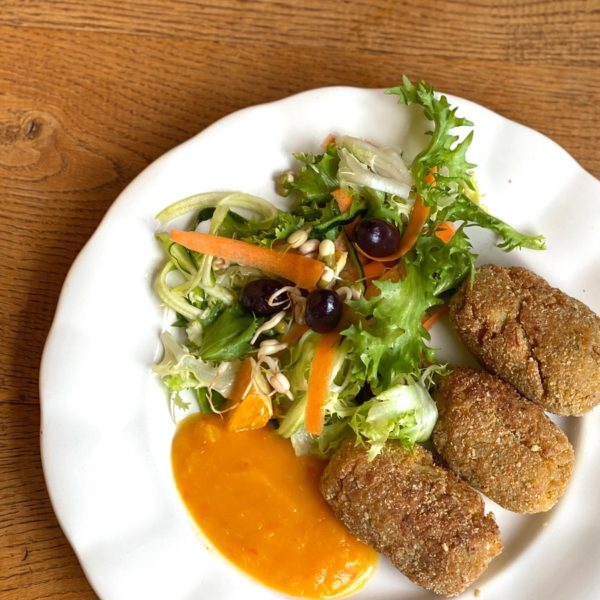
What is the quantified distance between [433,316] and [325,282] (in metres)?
0.54

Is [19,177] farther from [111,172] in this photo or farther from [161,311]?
[161,311]

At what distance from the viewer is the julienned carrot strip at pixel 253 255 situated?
2.85m

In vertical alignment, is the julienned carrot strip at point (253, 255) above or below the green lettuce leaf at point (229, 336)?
above

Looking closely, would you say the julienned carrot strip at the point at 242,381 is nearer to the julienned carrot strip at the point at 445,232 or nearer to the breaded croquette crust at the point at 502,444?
the breaded croquette crust at the point at 502,444

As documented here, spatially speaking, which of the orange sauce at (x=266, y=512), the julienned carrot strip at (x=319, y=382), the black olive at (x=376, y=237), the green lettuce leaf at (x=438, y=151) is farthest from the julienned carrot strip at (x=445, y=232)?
the orange sauce at (x=266, y=512)

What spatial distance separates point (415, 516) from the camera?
9.09 ft

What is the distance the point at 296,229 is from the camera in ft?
9.59

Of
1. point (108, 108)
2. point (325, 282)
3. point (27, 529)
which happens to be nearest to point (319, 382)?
point (325, 282)

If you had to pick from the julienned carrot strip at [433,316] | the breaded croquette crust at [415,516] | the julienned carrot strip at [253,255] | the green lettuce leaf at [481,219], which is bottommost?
the breaded croquette crust at [415,516]

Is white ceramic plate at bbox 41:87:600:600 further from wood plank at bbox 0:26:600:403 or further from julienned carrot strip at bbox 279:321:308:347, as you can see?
julienned carrot strip at bbox 279:321:308:347

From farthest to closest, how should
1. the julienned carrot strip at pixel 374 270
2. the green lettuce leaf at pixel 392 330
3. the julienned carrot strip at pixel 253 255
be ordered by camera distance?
1. the julienned carrot strip at pixel 374 270
2. the julienned carrot strip at pixel 253 255
3. the green lettuce leaf at pixel 392 330

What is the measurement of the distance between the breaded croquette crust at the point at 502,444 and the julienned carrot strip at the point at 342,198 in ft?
2.71

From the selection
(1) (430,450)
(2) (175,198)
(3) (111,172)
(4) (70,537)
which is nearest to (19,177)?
(3) (111,172)

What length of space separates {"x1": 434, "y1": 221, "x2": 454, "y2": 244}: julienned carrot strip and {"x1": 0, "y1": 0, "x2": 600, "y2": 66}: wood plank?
850mm
